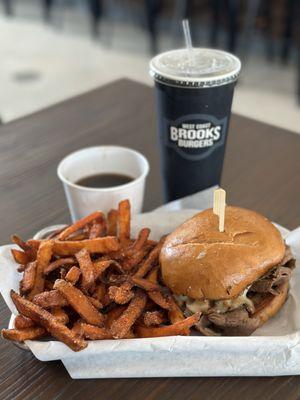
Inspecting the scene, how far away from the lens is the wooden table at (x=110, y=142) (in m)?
0.75

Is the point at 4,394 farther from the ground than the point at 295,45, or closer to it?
farther from the ground

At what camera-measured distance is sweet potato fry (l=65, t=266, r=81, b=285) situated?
81 cm

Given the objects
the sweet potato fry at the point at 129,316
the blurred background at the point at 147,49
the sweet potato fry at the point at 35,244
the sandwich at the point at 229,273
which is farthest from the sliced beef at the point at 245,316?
the blurred background at the point at 147,49

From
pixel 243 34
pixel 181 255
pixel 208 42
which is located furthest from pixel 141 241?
pixel 208 42

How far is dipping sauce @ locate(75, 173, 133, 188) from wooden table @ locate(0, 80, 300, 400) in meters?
0.10

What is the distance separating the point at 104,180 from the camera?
1.13m

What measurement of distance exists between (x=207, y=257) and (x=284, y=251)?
5.9 inches

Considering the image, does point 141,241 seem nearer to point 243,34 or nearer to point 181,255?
point 181,255

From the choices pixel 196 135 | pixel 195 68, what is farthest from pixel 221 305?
pixel 195 68

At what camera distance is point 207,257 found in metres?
0.83

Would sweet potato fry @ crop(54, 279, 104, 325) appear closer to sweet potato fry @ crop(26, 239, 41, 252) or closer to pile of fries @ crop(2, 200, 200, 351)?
pile of fries @ crop(2, 200, 200, 351)

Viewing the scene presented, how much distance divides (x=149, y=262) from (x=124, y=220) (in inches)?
4.1

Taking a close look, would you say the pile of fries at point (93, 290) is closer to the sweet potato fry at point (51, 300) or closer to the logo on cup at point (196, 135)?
the sweet potato fry at point (51, 300)

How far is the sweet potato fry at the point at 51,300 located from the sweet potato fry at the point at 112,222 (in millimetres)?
226
